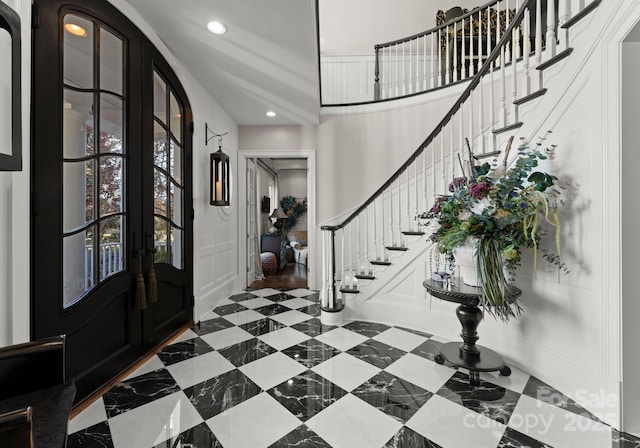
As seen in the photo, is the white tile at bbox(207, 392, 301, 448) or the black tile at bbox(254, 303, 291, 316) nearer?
the white tile at bbox(207, 392, 301, 448)

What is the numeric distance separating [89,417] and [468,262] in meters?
2.53

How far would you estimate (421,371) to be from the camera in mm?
2146

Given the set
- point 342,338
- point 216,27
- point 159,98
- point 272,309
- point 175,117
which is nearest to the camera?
point 216,27

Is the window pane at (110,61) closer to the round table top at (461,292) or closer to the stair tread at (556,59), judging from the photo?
the round table top at (461,292)

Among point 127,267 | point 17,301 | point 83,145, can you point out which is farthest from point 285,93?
point 17,301

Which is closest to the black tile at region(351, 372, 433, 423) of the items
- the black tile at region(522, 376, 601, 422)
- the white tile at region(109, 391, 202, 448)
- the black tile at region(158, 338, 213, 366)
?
the black tile at region(522, 376, 601, 422)

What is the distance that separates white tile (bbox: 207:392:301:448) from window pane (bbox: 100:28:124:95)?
89.5 inches

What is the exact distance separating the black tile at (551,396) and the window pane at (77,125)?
3.19m

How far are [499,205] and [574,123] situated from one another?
68 cm

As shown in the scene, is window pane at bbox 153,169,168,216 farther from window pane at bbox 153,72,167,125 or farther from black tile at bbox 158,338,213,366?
black tile at bbox 158,338,213,366

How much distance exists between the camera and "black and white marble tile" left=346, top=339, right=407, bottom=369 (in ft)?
7.55

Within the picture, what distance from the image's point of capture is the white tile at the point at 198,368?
2.05 m

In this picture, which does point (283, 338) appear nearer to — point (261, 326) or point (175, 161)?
point (261, 326)

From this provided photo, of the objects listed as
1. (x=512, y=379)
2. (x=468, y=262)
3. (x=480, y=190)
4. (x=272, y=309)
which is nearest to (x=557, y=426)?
(x=512, y=379)
